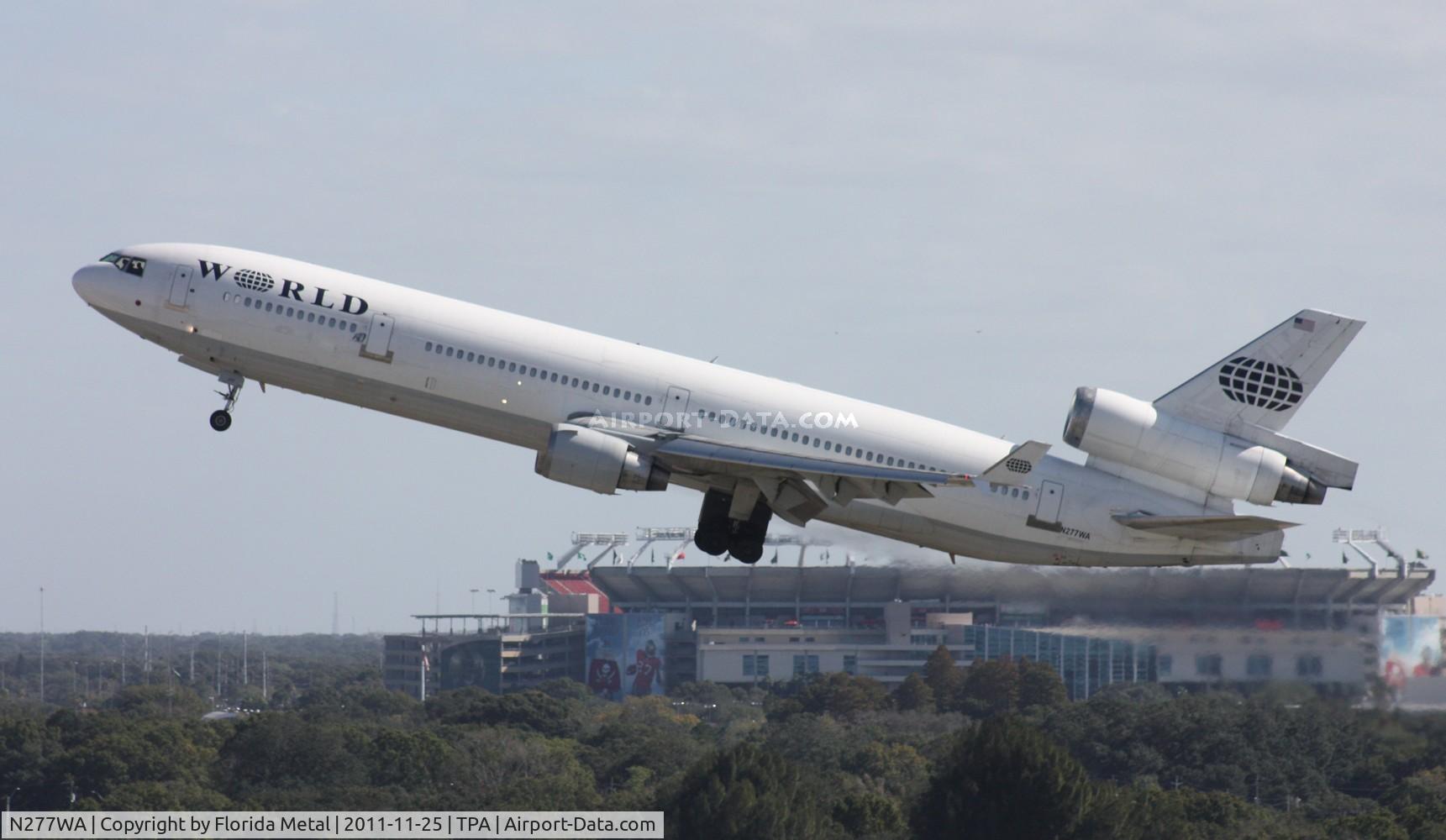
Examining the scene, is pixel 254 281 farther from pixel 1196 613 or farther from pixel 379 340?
pixel 1196 613

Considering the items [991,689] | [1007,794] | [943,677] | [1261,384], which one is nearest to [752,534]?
[1261,384]

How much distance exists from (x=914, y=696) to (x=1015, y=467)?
8804cm

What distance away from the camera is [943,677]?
131m

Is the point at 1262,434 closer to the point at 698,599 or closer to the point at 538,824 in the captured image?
the point at 538,824

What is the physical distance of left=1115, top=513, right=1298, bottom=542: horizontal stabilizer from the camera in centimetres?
4500

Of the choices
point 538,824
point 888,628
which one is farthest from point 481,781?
point 888,628

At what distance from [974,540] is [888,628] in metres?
88.6

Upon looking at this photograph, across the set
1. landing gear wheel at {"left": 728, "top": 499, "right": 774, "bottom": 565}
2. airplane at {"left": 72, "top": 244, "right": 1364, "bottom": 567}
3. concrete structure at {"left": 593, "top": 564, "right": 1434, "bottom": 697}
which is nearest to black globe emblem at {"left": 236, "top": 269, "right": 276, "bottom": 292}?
airplane at {"left": 72, "top": 244, "right": 1364, "bottom": 567}

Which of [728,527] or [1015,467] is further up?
[1015,467]

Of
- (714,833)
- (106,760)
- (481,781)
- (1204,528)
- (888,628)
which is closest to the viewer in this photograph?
(1204,528)

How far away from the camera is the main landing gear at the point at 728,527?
47.0 metres

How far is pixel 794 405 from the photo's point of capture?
153 feet

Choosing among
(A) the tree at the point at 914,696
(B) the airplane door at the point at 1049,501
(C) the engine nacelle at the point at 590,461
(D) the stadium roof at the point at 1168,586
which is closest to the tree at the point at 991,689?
(A) the tree at the point at 914,696

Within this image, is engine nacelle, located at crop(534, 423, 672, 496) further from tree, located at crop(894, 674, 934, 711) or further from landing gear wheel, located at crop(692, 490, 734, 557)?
tree, located at crop(894, 674, 934, 711)
